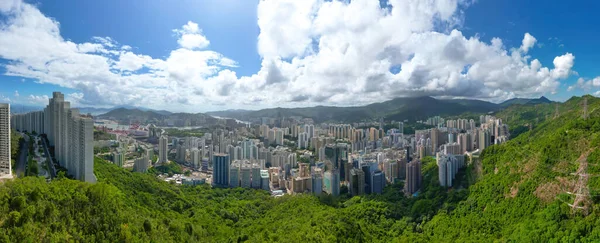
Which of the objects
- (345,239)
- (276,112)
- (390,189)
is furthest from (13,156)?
(276,112)

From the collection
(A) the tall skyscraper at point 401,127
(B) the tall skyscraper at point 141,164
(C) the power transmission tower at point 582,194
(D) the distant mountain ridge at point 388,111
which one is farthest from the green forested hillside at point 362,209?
(D) the distant mountain ridge at point 388,111

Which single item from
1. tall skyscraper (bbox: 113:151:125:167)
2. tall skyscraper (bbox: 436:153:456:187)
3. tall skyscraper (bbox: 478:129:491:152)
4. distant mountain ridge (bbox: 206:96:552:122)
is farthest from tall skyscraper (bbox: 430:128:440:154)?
tall skyscraper (bbox: 113:151:125:167)

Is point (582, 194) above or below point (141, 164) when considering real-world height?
above

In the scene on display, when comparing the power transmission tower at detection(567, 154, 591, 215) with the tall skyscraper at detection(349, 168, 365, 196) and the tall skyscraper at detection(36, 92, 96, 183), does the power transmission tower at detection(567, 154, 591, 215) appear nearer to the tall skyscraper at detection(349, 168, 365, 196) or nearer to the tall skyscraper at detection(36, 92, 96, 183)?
the tall skyscraper at detection(349, 168, 365, 196)

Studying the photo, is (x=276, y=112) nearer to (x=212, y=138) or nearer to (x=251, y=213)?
(x=212, y=138)

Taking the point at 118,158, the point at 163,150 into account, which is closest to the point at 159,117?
the point at 163,150

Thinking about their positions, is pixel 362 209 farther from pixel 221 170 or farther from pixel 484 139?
pixel 484 139

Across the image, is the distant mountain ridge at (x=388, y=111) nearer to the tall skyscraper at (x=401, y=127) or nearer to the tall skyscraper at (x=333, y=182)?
the tall skyscraper at (x=401, y=127)
